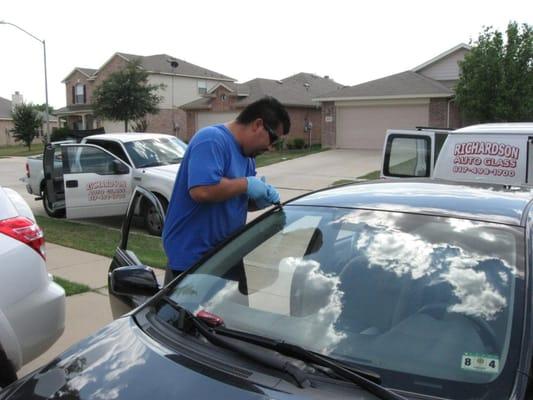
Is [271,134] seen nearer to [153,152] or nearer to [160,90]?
[153,152]

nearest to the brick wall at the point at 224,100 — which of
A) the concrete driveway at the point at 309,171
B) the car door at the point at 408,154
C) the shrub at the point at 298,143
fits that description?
the shrub at the point at 298,143

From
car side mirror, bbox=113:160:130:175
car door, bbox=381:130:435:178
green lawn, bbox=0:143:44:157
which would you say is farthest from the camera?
green lawn, bbox=0:143:44:157

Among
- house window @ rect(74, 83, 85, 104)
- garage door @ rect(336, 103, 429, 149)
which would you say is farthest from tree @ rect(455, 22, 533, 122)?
house window @ rect(74, 83, 85, 104)

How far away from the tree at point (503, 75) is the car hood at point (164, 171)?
14.9 m

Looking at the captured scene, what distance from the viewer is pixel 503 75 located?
20.0 m

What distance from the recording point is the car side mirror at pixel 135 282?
265cm

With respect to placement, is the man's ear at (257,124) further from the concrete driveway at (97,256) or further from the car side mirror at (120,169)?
the car side mirror at (120,169)

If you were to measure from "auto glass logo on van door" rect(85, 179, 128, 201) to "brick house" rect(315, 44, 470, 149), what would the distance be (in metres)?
18.6

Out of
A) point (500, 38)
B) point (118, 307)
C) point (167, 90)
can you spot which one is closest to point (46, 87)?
point (167, 90)

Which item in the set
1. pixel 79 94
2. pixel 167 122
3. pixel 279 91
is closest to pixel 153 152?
pixel 279 91

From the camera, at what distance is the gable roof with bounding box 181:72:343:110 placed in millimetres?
33062

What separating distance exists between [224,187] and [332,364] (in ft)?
4.61

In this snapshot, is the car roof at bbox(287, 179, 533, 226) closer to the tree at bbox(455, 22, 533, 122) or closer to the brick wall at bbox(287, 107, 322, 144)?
the tree at bbox(455, 22, 533, 122)

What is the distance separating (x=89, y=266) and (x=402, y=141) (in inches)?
184
